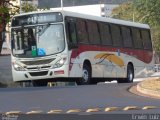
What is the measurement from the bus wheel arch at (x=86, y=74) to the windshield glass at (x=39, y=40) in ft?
6.45

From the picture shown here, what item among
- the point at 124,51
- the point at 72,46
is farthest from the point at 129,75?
the point at 72,46

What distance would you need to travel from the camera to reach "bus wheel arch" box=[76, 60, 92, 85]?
26734 millimetres

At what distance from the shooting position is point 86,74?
26906 mm

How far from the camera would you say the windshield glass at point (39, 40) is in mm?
25375

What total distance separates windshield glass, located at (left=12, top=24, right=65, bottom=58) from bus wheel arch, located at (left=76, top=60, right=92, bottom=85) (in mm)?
1966

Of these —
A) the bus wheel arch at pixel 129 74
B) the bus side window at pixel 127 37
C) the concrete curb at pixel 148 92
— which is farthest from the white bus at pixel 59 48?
the concrete curb at pixel 148 92

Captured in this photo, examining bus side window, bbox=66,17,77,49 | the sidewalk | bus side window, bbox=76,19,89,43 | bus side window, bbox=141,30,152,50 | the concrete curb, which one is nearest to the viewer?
the concrete curb

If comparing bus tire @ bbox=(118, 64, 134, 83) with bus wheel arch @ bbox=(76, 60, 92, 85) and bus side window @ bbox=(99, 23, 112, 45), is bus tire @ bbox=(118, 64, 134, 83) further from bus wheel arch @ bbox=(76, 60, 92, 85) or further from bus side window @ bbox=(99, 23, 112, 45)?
bus wheel arch @ bbox=(76, 60, 92, 85)

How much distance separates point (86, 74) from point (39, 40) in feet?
9.71

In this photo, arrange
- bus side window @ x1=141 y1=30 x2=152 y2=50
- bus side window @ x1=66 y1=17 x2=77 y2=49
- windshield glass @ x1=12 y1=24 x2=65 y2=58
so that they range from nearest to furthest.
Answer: windshield glass @ x1=12 y1=24 x2=65 y2=58, bus side window @ x1=66 y1=17 x2=77 y2=49, bus side window @ x1=141 y1=30 x2=152 y2=50

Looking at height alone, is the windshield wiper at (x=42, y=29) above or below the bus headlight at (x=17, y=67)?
above

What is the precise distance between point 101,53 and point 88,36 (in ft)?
5.36

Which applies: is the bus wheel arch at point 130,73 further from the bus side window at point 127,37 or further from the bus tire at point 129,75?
the bus side window at point 127,37

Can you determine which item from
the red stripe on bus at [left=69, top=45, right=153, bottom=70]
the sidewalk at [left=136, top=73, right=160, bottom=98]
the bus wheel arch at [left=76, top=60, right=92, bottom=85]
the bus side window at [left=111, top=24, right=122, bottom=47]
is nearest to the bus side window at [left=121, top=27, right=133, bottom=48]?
the red stripe on bus at [left=69, top=45, right=153, bottom=70]
